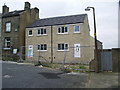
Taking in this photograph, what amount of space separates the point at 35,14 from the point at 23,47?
8.82 meters

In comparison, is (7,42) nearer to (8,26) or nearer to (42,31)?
(8,26)

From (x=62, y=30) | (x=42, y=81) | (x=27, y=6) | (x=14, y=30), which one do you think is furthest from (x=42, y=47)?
(x=42, y=81)

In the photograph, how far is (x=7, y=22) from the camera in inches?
1181

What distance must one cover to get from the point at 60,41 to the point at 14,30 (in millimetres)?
10184

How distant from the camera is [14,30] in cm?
2864

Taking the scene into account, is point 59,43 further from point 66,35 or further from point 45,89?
point 45,89

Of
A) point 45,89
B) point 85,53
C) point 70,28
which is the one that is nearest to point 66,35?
point 70,28

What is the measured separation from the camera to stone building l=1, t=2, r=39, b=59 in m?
27.9

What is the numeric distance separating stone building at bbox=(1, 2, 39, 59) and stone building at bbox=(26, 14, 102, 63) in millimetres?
1606

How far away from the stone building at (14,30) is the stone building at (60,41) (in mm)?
1606

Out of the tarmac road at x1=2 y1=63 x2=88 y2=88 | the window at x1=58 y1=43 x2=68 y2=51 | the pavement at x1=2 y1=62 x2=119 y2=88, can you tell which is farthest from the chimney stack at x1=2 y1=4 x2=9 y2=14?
the pavement at x1=2 y1=62 x2=119 y2=88

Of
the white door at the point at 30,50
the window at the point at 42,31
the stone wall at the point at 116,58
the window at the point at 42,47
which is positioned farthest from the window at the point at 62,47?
the stone wall at the point at 116,58

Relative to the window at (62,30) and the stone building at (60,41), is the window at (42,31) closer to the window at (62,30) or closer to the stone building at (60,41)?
the stone building at (60,41)

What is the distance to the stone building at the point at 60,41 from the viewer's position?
2309 cm
